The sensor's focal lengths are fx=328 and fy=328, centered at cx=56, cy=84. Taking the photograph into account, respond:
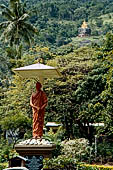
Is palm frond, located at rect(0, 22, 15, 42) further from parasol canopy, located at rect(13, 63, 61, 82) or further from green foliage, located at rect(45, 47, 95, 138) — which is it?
parasol canopy, located at rect(13, 63, 61, 82)

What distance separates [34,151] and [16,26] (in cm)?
1767

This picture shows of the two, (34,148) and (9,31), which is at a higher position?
(9,31)

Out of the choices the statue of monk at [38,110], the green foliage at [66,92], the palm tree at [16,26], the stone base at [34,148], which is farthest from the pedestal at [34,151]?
the palm tree at [16,26]

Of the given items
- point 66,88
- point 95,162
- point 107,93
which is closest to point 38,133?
point 107,93

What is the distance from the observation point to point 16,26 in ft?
78.4

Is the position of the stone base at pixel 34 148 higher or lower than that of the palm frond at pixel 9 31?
lower

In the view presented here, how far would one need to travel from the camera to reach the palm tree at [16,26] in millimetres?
23766

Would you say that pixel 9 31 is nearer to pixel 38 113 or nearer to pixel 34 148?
pixel 38 113

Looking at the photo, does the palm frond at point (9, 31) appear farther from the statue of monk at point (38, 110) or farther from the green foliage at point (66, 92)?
the statue of monk at point (38, 110)

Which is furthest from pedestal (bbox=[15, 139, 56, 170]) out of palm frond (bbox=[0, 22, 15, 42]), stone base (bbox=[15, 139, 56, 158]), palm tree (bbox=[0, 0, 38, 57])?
palm tree (bbox=[0, 0, 38, 57])

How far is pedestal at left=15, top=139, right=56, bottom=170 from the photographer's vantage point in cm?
731

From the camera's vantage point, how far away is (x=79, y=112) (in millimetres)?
18297

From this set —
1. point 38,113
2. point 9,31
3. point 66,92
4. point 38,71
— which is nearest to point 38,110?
point 38,113

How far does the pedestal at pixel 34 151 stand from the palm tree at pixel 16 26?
673 inches
